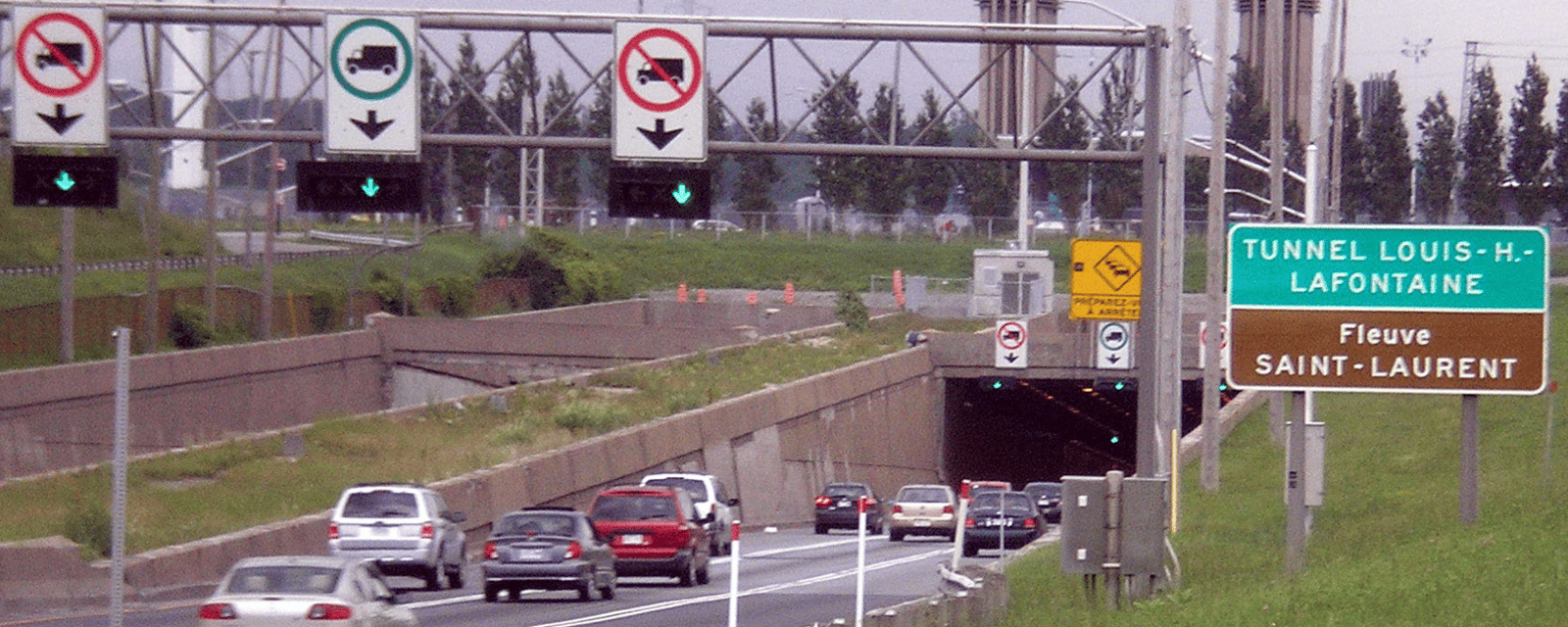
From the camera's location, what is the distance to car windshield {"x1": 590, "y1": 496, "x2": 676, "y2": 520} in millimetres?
31688

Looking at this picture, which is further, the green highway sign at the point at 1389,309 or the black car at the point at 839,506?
the black car at the point at 839,506

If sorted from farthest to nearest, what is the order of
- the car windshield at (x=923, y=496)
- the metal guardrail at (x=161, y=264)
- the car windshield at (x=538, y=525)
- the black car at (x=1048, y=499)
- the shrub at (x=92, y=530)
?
the metal guardrail at (x=161, y=264), the black car at (x=1048, y=499), the car windshield at (x=923, y=496), the shrub at (x=92, y=530), the car windshield at (x=538, y=525)

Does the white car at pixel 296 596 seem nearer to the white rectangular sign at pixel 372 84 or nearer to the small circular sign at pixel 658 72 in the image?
the white rectangular sign at pixel 372 84

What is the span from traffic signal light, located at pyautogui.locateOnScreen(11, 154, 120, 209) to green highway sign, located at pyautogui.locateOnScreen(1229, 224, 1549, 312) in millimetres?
13453

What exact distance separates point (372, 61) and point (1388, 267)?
1198 cm

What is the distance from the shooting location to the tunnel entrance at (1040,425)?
230ft

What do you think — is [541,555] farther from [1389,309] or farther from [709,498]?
[1389,309]

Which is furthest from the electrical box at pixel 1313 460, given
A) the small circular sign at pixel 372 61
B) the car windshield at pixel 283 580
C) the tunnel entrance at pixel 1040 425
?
the tunnel entrance at pixel 1040 425

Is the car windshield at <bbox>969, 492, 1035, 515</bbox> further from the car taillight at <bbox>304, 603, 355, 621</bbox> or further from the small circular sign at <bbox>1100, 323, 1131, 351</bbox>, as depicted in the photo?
the car taillight at <bbox>304, 603, 355, 621</bbox>

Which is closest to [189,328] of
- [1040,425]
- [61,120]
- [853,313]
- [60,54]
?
[853,313]

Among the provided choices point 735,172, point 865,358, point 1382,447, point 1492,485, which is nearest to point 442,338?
point 865,358

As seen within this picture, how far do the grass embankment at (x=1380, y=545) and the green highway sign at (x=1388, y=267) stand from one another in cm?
223

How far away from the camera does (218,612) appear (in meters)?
17.7

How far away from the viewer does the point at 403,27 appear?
24719 mm
